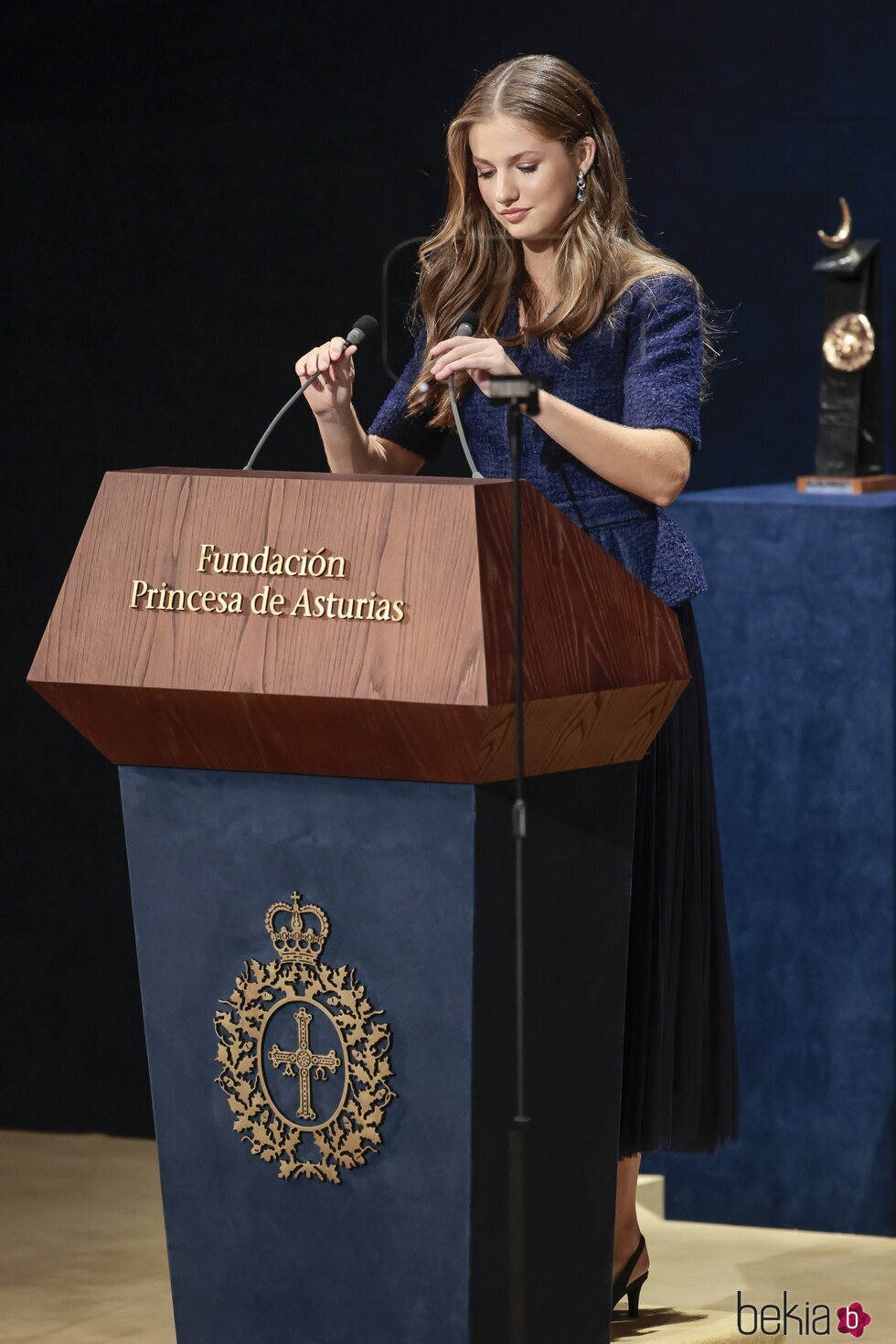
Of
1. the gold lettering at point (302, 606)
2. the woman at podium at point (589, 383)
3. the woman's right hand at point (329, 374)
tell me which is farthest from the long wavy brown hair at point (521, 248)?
the gold lettering at point (302, 606)

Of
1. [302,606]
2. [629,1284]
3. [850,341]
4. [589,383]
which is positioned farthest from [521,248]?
[850,341]

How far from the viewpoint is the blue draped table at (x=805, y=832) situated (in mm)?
3648

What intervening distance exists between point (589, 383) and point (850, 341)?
4.54 feet

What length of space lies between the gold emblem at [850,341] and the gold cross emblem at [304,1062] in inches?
81.0

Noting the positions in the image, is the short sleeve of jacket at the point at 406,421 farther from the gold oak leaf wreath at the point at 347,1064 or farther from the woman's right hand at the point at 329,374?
the gold oak leaf wreath at the point at 347,1064

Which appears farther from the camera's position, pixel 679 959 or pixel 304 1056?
pixel 679 959

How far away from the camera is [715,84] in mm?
3840

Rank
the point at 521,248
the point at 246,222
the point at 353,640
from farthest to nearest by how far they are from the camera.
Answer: the point at 246,222
the point at 521,248
the point at 353,640

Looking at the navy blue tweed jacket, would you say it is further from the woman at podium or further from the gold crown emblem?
the gold crown emblem

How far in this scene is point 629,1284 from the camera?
8.79ft

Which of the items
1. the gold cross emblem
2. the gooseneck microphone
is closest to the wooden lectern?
the gold cross emblem

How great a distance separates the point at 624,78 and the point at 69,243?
107 cm

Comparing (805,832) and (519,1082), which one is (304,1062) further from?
(805,832)

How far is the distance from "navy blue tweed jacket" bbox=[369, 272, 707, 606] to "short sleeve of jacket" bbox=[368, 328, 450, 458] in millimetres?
96
